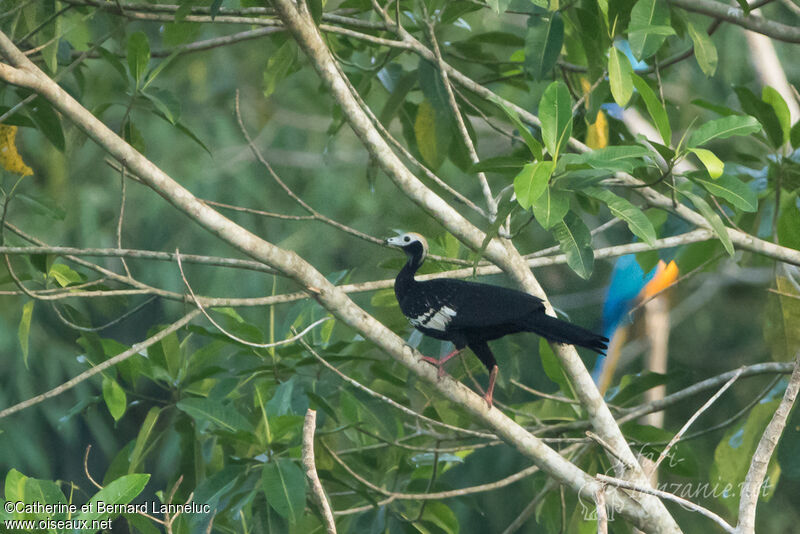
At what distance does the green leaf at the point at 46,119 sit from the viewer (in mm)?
2729

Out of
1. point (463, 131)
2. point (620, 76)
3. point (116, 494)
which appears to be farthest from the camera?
point (463, 131)

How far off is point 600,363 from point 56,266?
371 cm

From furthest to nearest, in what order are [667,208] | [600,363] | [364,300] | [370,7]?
[364,300], [600,363], [370,7], [667,208]

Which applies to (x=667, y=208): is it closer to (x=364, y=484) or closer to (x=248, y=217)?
(x=364, y=484)

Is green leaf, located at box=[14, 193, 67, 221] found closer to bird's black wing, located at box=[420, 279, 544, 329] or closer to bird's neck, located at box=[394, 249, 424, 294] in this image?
bird's neck, located at box=[394, 249, 424, 294]

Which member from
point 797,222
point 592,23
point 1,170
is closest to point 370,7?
point 592,23

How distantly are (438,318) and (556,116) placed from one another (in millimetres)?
660

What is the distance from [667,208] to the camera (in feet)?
8.64

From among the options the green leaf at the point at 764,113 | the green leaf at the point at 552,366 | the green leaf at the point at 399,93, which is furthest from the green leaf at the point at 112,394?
the green leaf at the point at 764,113

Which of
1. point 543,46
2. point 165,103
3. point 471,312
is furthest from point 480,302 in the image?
point 165,103

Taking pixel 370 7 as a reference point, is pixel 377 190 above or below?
below

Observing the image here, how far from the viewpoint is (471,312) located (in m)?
2.39

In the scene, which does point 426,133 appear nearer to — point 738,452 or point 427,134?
point 427,134

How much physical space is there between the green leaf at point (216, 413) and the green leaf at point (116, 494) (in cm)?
56
